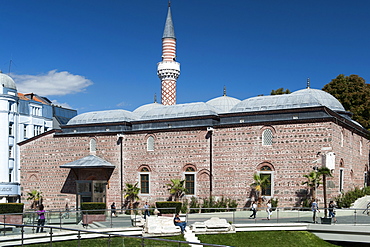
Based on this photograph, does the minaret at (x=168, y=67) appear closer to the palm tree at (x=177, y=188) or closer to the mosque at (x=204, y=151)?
the mosque at (x=204, y=151)

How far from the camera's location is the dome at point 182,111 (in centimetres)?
2962

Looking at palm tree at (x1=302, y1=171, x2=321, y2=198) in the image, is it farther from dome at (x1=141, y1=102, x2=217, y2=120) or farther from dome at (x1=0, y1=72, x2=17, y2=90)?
dome at (x1=0, y1=72, x2=17, y2=90)

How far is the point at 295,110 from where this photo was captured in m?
26.3

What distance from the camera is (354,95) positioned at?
131 feet

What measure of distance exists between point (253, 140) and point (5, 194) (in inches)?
800

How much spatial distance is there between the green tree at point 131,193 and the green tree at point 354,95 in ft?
66.2

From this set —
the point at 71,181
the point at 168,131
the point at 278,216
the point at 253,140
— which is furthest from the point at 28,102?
the point at 278,216

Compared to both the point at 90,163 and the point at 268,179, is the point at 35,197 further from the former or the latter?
the point at 268,179

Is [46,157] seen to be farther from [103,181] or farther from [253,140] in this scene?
[253,140]

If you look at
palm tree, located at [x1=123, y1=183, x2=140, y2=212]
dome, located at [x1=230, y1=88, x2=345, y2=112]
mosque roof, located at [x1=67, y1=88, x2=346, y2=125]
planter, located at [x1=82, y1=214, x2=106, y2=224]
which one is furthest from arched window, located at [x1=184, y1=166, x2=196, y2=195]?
planter, located at [x1=82, y1=214, x2=106, y2=224]

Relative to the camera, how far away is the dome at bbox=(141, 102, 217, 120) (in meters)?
29.6

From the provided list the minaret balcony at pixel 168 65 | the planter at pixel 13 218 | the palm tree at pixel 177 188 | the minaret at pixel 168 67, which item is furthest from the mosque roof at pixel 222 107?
the planter at pixel 13 218

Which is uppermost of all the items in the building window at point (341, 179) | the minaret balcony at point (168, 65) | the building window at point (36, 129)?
the minaret balcony at point (168, 65)

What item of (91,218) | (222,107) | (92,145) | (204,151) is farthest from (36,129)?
(91,218)
